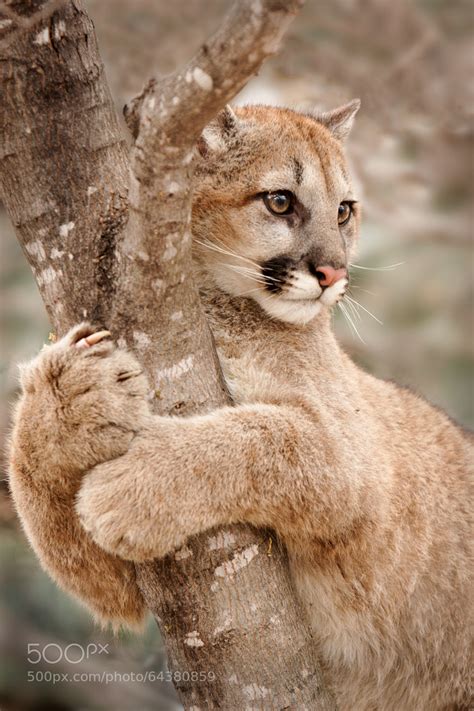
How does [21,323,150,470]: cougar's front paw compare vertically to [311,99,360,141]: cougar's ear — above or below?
below

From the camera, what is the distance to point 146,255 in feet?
11.6

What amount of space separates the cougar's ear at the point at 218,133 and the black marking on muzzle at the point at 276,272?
671mm

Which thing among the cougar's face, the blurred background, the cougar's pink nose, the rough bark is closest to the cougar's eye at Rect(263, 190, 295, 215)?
the cougar's face

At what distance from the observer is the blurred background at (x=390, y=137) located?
34.3 ft

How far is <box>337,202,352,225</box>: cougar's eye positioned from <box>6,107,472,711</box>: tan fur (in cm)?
15

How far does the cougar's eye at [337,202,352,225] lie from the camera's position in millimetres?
5120

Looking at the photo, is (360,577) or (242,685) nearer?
(242,685)

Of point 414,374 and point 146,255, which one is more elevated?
point 146,255

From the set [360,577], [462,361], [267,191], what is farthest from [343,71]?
[360,577]

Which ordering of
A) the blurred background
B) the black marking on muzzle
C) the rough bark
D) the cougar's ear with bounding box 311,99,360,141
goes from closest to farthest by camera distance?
the rough bark
the black marking on muzzle
the cougar's ear with bounding box 311,99,360,141
the blurred background

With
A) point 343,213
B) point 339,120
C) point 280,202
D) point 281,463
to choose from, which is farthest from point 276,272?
point 339,120

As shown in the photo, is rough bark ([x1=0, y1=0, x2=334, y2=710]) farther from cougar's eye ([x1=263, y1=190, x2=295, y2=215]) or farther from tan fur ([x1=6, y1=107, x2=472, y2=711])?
cougar's eye ([x1=263, y1=190, x2=295, y2=215])

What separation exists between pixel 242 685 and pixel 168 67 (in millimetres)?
8869

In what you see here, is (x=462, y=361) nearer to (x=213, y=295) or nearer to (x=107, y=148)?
(x=213, y=295)
